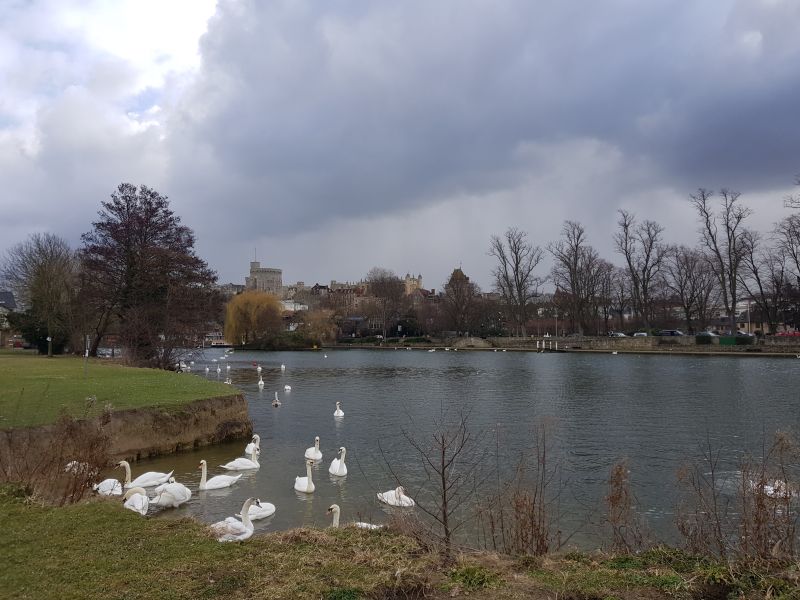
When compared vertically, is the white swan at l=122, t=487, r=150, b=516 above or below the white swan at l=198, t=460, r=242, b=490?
above

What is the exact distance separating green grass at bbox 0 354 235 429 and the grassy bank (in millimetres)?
7854

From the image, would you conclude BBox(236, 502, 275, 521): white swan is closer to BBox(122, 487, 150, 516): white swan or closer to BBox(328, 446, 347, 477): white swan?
BBox(122, 487, 150, 516): white swan

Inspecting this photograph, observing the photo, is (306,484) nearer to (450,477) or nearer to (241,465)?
(241,465)

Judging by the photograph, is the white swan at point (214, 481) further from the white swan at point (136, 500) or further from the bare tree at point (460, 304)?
the bare tree at point (460, 304)

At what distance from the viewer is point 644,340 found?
73375 mm

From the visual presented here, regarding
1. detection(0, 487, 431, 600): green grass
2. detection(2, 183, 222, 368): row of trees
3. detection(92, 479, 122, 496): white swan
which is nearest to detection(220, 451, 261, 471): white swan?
detection(92, 479, 122, 496): white swan

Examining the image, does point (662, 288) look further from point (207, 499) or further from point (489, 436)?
point (207, 499)

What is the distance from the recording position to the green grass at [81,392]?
51.7 ft

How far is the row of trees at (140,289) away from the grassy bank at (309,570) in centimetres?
3433

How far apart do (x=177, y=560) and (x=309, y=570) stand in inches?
59.3

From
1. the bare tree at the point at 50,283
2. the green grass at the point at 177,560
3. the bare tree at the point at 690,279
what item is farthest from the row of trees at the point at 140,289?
the bare tree at the point at 690,279

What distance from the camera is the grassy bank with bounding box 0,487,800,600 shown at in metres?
5.24

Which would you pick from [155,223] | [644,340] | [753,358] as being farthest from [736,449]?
[644,340]

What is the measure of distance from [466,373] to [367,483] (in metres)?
35.1
